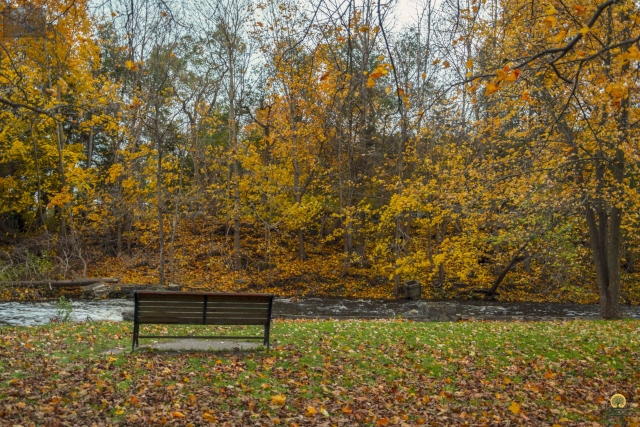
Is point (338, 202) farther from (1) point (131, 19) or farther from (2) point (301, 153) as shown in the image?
(1) point (131, 19)

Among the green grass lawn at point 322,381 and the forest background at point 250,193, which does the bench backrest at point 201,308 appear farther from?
the forest background at point 250,193

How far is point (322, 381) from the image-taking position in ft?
21.7

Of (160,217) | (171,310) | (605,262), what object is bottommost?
(171,310)

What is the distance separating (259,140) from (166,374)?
79.5ft

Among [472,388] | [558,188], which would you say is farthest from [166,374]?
[558,188]

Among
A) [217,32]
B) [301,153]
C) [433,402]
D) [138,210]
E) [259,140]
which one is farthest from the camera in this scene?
[259,140]

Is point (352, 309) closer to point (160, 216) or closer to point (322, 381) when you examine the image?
point (160, 216)

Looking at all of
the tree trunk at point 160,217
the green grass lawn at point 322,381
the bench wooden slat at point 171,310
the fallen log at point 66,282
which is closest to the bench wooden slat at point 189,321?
the bench wooden slat at point 171,310

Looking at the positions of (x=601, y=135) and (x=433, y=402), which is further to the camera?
(x=601, y=135)

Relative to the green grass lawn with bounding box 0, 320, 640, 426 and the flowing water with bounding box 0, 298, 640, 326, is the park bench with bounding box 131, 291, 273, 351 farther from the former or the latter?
the flowing water with bounding box 0, 298, 640, 326

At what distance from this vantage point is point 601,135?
12.3 m

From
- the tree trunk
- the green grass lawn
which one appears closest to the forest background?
the tree trunk

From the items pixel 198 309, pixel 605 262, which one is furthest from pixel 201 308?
pixel 605 262

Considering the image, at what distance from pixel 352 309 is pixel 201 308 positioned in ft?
41.5
